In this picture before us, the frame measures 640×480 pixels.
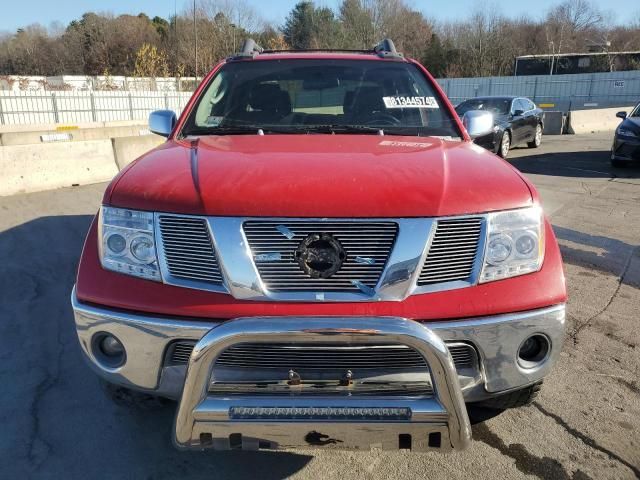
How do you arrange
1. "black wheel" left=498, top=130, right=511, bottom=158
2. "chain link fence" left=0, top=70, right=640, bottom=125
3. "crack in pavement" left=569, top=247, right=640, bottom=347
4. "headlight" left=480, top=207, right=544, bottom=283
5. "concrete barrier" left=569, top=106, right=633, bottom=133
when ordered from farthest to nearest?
"concrete barrier" left=569, top=106, right=633, bottom=133
"chain link fence" left=0, top=70, right=640, bottom=125
"black wheel" left=498, top=130, right=511, bottom=158
"crack in pavement" left=569, top=247, right=640, bottom=347
"headlight" left=480, top=207, right=544, bottom=283

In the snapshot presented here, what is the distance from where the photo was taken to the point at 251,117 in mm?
3566

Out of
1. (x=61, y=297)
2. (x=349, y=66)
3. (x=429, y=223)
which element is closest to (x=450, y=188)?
(x=429, y=223)

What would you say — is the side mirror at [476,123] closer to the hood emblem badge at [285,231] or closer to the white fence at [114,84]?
the hood emblem badge at [285,231]

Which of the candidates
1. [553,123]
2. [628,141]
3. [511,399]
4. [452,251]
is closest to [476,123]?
[452,251]

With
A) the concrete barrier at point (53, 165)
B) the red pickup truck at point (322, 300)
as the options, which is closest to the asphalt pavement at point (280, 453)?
the red pickup truck at point (322, 300)

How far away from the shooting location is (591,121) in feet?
73.4

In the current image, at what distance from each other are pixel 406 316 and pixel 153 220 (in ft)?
3.49

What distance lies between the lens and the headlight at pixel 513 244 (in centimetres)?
224

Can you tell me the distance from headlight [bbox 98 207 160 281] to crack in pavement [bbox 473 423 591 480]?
181 centimetres

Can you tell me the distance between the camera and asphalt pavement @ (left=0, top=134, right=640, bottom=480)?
2.60m

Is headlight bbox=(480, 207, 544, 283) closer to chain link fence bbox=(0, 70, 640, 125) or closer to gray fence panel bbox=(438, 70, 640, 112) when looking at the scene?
chain link fence bbox=(0, 70, 640, 125)

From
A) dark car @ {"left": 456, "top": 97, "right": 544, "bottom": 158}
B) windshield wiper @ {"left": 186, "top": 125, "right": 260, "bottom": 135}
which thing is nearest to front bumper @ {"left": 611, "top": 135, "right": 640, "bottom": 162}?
dark car @ {"left": 456, "top": 97, "right": 544, "bottom": 158}

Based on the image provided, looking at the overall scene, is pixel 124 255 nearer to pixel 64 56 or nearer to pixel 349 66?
pixel 349 66

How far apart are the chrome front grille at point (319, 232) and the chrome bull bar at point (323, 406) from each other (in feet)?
0.53
